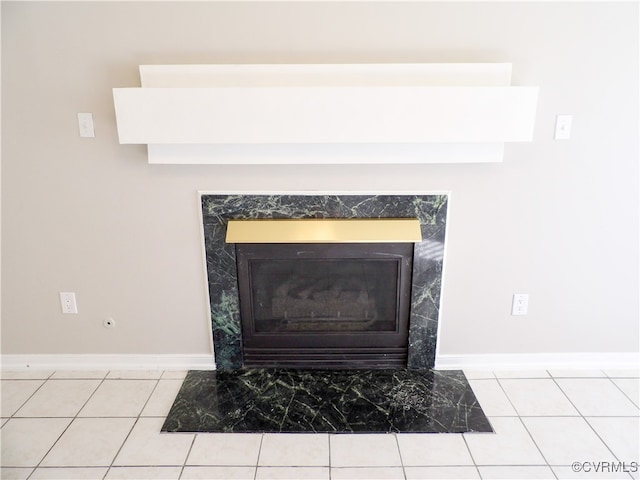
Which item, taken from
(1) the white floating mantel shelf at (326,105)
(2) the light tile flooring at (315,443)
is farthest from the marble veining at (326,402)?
(1) the white floating mantel shelf at (326,105)

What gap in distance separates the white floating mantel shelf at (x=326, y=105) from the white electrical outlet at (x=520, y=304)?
2.65 ft

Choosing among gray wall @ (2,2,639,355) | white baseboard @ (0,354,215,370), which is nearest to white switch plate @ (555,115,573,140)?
gray wall @ (2,2,639,355)

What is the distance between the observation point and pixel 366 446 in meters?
1.80

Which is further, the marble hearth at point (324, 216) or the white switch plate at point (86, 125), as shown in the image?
→ the marble hearth at point (324, 216)

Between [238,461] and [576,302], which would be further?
[576,302]

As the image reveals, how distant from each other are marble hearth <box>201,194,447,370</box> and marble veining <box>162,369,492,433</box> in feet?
0.51

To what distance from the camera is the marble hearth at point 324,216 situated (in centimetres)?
206

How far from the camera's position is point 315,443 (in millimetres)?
1818

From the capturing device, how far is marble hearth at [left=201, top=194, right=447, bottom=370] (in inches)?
81.2

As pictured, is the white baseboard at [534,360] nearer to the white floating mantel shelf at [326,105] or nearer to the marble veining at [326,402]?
the marble veining at [326,402]

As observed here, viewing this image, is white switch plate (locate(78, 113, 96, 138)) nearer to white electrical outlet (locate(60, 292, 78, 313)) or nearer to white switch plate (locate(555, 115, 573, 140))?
white electrical outlet (locate(60, 292, 78, 313))

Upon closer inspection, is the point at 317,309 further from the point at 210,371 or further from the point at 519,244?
the point at 519,244

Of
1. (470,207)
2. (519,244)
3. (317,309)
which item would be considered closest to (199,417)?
(317,309)

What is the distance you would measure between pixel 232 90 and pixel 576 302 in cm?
194
